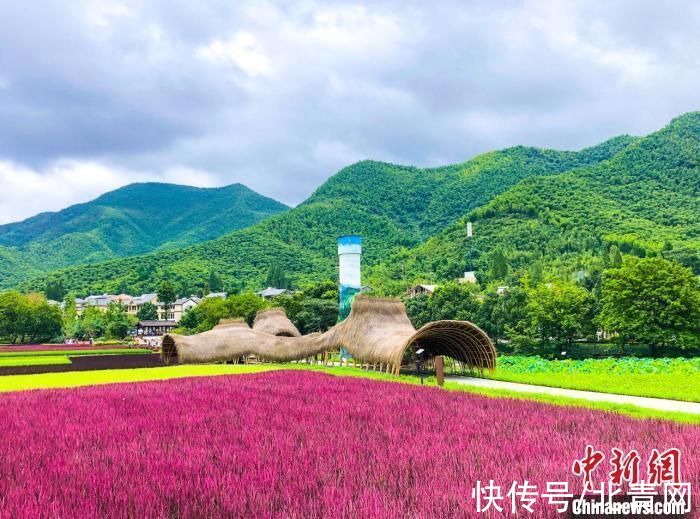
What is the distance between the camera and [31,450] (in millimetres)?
6684

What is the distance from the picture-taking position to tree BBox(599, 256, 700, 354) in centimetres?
3192

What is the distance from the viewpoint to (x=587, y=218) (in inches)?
3265

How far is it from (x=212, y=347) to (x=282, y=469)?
25901mm

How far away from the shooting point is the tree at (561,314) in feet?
120

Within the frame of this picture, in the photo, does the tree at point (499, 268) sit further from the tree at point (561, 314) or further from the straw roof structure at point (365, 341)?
the straw roof structure at point (365, 341)

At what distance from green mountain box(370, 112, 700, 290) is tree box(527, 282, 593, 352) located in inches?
990

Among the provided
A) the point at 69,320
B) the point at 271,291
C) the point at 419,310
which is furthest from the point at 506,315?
the point at 69,320

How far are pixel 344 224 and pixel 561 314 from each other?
77.7 meters

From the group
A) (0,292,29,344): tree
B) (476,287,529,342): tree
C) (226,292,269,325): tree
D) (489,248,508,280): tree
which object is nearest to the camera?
(476,287,529,342): tree

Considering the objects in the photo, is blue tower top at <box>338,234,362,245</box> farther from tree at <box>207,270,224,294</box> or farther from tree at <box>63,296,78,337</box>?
tree at <box>207,270,224,294</box>

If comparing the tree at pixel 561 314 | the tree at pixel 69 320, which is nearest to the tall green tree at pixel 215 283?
the tree at pixel 69 320

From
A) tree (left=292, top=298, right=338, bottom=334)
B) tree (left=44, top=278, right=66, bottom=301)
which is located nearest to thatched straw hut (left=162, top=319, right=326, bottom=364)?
Result: tree (left=292, top=298, right=338, bottom=334)

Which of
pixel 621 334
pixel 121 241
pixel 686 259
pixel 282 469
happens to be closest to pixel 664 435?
pixel 282 469

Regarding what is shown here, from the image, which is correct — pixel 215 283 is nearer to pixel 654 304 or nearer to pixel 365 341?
pixel 654 304
